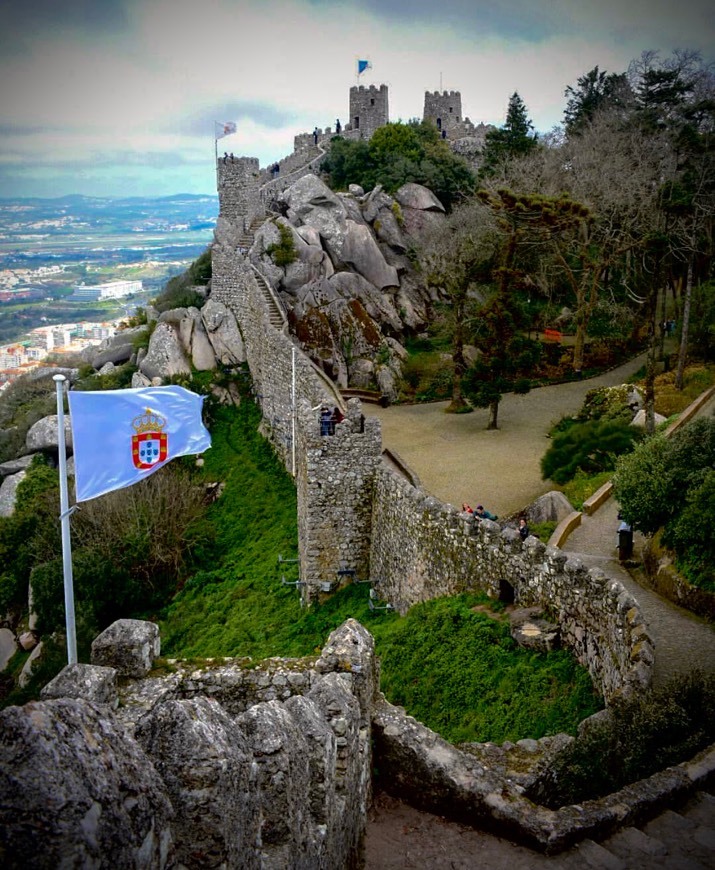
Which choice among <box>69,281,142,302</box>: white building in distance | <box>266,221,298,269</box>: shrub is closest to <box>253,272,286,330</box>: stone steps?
<box>266,221,298,269</box>: shrub

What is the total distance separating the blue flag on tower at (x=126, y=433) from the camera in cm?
1200

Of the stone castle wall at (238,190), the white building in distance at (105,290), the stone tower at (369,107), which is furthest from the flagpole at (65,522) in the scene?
the white building in distance at (105,290)

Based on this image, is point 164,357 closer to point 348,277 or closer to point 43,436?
point 43,436

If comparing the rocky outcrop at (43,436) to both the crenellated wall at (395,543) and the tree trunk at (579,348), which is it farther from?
the tree trunk at (579,348)

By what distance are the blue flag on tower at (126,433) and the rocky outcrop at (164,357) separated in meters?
16.1

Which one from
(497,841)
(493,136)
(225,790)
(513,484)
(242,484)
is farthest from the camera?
(493,136)

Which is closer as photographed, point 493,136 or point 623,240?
point 623,240

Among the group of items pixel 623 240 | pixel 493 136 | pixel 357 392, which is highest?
pixel 493 136

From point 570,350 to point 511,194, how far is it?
9913 millimetres

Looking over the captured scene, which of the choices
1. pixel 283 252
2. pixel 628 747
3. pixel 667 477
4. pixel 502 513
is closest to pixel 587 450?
pixel 502 513

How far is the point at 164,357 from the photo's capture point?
2933 centimetres

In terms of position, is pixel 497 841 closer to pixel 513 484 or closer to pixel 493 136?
pixel 513 484

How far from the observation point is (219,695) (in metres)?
7.93

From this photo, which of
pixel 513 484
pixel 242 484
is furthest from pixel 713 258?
pixel 242 484
